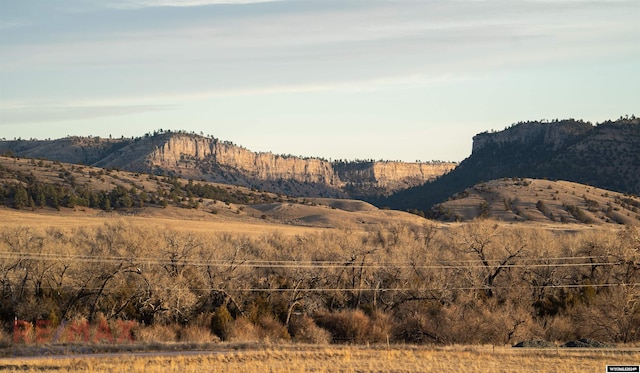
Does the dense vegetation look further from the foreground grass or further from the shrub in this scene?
the foreground grass

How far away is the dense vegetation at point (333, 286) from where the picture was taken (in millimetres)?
44500

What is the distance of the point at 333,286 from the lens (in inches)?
2010

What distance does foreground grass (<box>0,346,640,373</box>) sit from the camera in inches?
1121

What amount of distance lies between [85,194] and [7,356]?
211ft

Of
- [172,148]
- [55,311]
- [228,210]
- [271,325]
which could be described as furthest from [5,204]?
[172,148]

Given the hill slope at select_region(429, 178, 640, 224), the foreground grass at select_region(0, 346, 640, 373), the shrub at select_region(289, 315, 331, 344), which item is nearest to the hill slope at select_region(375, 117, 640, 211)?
the hill slope at select_region(429, 178, 640, 224)

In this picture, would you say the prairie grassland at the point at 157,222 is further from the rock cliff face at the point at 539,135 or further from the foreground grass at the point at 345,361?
the rock cliff face at the point at 539,135

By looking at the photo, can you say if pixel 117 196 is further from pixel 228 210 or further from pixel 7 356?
pixel 7 356

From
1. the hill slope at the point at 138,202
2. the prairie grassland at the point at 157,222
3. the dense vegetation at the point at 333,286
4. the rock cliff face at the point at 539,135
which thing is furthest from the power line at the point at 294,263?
the rock cliff face at the point at 539,135

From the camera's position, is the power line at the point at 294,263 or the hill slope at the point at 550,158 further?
the hill slope at the point at 550,158

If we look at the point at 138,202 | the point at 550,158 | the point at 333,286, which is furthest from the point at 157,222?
the point at 550,158

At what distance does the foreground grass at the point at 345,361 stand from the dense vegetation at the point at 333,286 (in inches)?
385

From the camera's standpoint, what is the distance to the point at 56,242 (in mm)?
52375

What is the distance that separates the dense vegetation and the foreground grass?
978 cm
